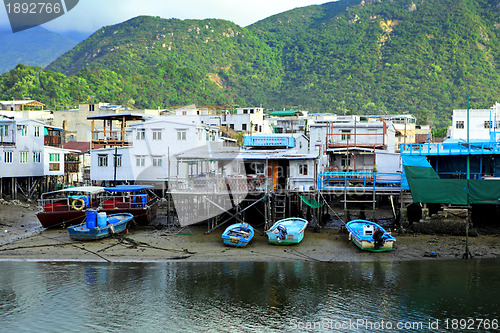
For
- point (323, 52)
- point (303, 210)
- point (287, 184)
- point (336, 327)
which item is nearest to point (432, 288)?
point (336, 327)

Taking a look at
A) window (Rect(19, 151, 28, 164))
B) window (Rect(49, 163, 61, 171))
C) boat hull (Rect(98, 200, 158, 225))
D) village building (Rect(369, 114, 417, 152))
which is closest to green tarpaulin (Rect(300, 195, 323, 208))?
boat hull (Rect(98, 200, 158, 225))

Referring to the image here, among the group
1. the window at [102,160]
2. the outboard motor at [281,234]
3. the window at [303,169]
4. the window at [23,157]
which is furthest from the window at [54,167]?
the outboard motor at [281,234]

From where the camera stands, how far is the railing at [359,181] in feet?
119

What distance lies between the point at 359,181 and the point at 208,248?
12.9 metres

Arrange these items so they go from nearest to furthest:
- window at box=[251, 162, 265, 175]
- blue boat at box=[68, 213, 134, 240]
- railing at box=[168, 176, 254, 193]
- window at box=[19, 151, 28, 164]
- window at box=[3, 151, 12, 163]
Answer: blue boat at box=[68, 213, 134, 240]
railing at box=[168, 176, 254, 193]
window at box=[251, 162, 265, 175]
window at box=[3, 151, 12, 163]
window at box=[19, 151, 28, 164]

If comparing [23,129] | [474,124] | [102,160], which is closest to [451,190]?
[102,160]

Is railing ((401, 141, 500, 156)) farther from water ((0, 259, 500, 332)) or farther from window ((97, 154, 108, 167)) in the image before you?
window ((97, 154, 108, 167))

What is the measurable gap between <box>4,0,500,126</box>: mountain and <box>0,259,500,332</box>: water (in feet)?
273

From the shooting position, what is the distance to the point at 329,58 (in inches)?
6009

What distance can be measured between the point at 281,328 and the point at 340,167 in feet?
81.3

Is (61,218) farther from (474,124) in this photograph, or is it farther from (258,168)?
(474,124)

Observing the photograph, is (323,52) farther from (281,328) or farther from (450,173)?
(281,328)

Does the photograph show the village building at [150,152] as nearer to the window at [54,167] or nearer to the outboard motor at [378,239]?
the window at [54,167]

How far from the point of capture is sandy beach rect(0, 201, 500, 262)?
99.3ft
